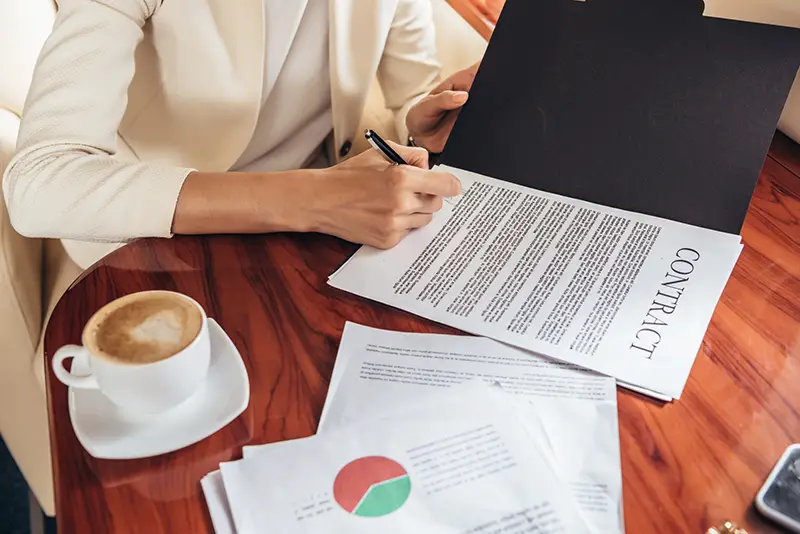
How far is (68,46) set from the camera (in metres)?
0.73

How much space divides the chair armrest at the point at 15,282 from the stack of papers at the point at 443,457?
52 cm

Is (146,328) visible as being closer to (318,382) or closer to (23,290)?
(318,382)

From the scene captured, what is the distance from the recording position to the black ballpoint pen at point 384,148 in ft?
2.35

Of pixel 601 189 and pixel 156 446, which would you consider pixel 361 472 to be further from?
pixel 601 189

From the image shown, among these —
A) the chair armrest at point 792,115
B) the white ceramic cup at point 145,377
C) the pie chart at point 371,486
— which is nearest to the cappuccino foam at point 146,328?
the white ceramic cup at point 145,377

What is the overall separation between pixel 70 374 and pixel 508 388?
→ 32cm

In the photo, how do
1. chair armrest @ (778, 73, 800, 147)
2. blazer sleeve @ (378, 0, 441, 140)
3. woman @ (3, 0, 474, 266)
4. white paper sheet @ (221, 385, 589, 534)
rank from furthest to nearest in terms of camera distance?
1. blazer sleeve @ (378, 0, 441, 140)
2. chair armrest @ (778, 73, 800, 147)
3. woman @ (3, 0, 474, 266)
4. white paper sheet @ (221, 385, 589, 534)

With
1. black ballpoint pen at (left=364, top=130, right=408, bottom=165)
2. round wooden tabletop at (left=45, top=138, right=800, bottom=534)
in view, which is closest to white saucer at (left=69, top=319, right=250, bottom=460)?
round wooden tabletop at (left=45, top=138, right=800, bottom=534)

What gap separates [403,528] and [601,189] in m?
0.43

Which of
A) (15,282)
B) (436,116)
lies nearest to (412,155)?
(436,116)

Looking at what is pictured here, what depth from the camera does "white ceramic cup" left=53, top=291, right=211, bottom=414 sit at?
1.59ft

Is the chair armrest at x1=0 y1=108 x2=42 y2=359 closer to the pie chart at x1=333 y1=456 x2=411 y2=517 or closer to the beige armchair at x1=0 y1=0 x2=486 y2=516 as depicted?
the beige armchair at x1=0 y1=0 x2=486 y2=516

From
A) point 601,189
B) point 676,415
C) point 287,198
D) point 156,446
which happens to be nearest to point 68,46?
A: point 287,198

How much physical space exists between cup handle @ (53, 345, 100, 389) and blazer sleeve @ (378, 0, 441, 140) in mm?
607
